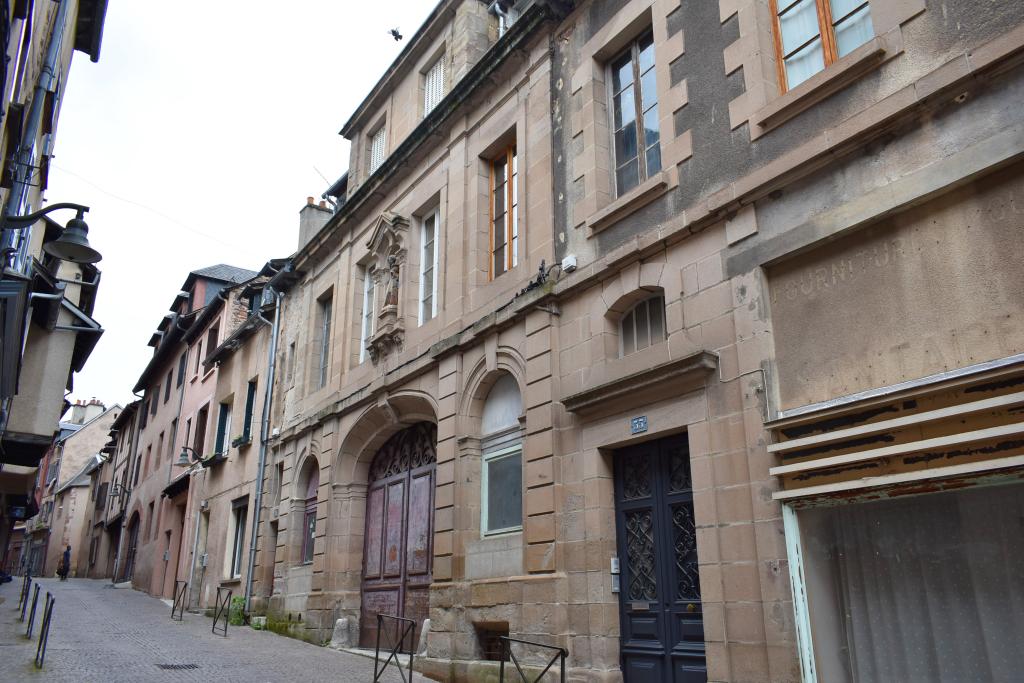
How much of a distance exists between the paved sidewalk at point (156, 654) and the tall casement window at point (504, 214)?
5.38 m

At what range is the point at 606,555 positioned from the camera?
7.86 metres

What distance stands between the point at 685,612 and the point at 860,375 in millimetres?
2635

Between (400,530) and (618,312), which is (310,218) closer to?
(400,530)

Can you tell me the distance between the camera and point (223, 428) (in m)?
20.8

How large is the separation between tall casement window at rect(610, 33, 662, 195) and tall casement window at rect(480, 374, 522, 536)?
9.62 ft

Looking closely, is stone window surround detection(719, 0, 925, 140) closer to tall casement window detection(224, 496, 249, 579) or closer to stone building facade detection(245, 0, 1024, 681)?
stone building facade detection(245, 0, 1024, 681)

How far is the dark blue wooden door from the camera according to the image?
23.2 ft

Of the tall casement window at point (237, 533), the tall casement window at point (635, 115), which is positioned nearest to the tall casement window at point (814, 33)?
the tall casement window at point (635, 115)

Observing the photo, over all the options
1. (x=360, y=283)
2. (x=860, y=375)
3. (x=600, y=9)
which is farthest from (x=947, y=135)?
(x=360, y=283)

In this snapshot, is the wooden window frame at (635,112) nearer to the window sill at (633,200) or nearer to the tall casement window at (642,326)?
the window sill at (633,200)

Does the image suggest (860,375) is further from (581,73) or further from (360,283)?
(360,283)

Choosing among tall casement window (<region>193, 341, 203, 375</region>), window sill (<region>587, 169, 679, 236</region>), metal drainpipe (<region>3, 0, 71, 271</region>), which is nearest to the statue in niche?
window sill (<region>587, 169, 679, 236</region>)

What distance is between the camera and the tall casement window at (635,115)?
8773 mm

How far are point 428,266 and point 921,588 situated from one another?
8975mm
